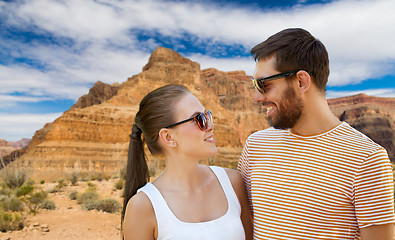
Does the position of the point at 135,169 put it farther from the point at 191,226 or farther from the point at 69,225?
the point at 69,225

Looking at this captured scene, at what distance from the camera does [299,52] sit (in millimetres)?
2145

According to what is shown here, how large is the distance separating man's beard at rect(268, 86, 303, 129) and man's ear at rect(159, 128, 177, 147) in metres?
0.75

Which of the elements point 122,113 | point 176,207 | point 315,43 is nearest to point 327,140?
point 315,43

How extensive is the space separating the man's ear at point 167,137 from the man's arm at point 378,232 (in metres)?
1.31

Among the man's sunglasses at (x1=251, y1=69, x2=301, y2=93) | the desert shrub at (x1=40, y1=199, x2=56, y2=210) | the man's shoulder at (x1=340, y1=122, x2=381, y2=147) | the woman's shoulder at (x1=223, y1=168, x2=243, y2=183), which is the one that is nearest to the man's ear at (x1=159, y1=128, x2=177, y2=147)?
the woman's shoulder at (x1=223, y1=168, x2=243, y2=183)

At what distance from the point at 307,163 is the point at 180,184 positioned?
0.89m

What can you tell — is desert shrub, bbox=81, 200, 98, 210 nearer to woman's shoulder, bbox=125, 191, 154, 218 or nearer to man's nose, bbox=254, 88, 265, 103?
woman's shoulder, bbox=125, 191, 154, 218

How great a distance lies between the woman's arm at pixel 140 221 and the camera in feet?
6.07

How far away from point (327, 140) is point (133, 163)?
54.7 inches

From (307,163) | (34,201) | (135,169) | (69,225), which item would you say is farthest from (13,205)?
(307,163)

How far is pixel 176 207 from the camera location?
200cm

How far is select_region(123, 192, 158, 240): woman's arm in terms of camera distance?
185cm

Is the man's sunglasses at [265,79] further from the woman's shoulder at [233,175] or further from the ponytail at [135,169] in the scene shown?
the ponytail at [135,169]

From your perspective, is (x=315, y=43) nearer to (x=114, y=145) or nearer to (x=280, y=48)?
(x=280, y=48)
